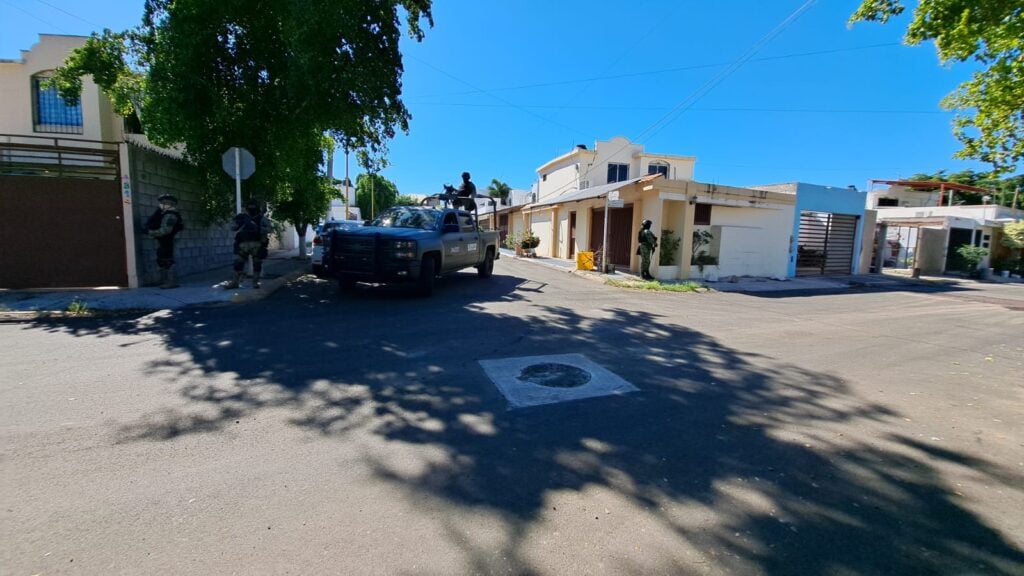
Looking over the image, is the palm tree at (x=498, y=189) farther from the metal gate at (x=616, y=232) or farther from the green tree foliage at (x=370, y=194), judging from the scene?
the metal gate at (x=616, y=232)

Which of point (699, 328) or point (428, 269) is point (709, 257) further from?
point (428, 269)

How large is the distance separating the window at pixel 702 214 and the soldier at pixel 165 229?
14944mm

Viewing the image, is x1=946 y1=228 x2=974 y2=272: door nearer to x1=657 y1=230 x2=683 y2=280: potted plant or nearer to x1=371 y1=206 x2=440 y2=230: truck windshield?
x1=657 y1=230 x2=683 y2=280: potted plant

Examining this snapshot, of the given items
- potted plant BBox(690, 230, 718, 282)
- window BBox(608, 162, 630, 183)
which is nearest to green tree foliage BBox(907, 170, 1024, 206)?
window BBox(608, 162, 630, 183)

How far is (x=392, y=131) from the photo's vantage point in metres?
11.7

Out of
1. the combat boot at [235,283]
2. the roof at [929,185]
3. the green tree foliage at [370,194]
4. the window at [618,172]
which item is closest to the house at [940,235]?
the roof at [929,185]

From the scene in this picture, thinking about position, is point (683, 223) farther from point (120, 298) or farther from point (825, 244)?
point (120, 298)

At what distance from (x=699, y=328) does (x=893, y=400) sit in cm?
332

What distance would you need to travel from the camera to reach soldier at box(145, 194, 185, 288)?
28.5ft

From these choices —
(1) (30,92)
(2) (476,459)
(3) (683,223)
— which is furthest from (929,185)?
(1) (30,92)

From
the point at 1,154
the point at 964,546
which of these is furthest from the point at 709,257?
the point at 1,154

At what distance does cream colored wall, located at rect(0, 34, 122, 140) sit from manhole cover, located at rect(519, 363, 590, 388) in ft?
64.8

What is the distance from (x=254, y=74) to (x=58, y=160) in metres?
3.87

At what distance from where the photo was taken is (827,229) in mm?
19797
